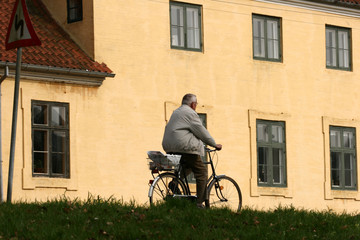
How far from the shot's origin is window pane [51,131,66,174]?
23.4m

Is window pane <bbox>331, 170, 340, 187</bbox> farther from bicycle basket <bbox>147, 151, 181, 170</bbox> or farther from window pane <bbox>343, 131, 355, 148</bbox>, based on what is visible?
bicycle basket <bbox>147, 151, 181, 170</bbox>

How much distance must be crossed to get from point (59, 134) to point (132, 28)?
11.2ft

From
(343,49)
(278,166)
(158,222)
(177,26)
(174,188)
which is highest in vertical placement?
(177,26)

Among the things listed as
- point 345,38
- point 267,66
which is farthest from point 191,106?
point 345,38

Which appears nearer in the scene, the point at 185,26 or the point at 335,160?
the point at 185,26

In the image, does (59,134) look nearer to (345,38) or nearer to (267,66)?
(267,66)

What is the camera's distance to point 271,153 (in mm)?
27703

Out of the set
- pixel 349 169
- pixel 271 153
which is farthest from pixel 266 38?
pixel 349 169

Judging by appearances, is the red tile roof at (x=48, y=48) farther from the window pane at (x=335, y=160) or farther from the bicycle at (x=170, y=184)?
the window pane at (x=335, y=160)

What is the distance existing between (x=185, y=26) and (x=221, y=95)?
6.60ft

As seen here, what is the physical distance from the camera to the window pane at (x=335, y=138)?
29.1 metres

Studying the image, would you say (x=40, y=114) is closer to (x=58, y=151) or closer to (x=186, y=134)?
(x=58, y=151)

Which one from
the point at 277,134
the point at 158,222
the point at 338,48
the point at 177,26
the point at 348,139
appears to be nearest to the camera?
the point at 158,222

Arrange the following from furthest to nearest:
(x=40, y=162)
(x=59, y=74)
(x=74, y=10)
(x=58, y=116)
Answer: (x=74, y=10)
(x=58, y=116)
(x=59, y=74)
(x=40, y=162)
